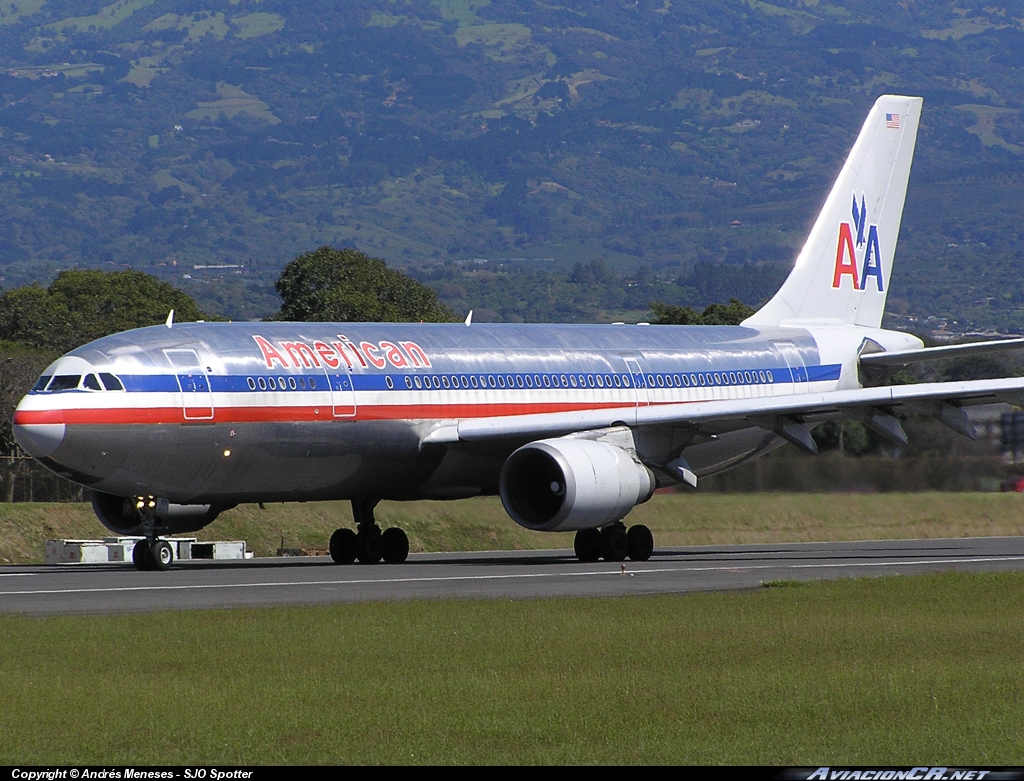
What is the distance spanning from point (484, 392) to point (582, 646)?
15.4 metres

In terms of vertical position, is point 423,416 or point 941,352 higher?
point 941,352

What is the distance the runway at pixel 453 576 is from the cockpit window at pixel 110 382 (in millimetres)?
2797

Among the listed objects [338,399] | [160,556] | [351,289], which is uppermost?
[351,289]

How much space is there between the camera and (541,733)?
448 inches

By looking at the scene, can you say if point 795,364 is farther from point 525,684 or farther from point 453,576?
point 525,684

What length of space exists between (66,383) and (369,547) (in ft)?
22.9

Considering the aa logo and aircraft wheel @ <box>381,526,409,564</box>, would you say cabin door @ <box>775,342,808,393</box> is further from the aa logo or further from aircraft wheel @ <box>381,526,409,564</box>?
aircraft wheel @ <box>381,526,409,564</box>

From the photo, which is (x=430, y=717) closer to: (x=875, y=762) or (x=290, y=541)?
(x=875, y=762)

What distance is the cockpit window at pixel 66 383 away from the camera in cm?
2625

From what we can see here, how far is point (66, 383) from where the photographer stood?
26.3 meters

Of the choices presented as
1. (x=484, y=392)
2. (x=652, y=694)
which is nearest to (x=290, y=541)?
(x=484, y=392)

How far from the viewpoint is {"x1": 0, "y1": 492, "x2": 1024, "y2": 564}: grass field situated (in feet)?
117

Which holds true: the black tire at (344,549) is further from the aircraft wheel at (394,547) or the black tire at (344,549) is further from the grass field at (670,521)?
the grass field at (670,521)

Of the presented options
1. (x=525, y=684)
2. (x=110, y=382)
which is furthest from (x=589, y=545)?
(x=525, y=684)
